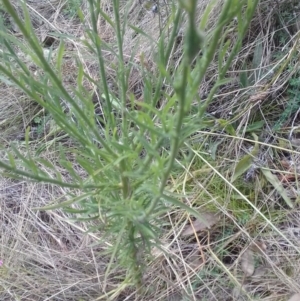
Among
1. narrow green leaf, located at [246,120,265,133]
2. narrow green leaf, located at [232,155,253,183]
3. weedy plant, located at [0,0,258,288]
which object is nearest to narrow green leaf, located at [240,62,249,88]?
narrow green leaf, located at [246,120,265,133]

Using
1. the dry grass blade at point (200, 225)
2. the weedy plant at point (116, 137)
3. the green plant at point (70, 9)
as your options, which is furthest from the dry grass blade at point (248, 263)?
the green plant at point (70, 9)

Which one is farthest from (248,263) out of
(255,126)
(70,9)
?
(70,9)

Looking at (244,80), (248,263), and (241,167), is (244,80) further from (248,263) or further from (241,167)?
(248,263)

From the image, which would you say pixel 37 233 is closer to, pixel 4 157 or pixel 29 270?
pixel 29 270

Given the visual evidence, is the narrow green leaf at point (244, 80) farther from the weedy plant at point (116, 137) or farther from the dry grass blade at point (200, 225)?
the weedy plant at point (116, 137)

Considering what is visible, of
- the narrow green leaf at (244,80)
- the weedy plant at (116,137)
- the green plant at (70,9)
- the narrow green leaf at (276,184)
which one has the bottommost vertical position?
the narrow green leaf at (276,184)
